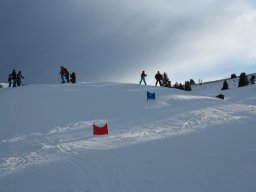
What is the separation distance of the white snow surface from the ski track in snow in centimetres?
4

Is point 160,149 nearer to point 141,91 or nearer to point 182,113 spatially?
point 182,113

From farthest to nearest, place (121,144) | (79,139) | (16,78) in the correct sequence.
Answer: (16,78)
(79,139)
(121,144)

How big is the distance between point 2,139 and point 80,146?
4.39 meters

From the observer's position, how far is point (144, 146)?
12406 mm

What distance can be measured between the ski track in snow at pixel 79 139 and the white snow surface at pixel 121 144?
0.04 metres

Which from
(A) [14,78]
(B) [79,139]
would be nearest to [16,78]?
(A) [14,78]

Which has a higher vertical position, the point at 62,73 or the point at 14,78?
the point at 62,73

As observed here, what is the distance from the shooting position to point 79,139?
48.2 ft

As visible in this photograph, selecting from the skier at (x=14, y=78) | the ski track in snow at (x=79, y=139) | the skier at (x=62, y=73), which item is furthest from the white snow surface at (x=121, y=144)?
the skier at (x=62, y=73)

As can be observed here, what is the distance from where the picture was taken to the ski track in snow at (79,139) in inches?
454

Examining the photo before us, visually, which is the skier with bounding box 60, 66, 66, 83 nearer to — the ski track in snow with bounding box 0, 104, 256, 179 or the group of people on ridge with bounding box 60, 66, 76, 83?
the group of people on ridge with bounding box 60, 66, 76, 83

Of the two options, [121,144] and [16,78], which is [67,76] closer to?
[16,78]

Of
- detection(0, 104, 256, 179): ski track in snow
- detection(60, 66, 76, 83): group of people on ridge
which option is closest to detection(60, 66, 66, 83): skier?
detection(60, 66, 76, 83): group of people on ridge

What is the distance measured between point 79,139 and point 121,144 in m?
2.37
